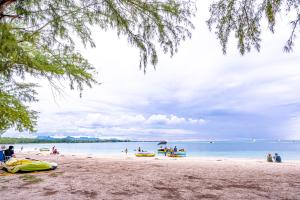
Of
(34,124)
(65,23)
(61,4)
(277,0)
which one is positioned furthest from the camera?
(34,124)

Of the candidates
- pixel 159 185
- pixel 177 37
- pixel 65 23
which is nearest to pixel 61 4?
pixel 65 23

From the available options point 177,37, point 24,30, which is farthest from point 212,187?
point 24,30

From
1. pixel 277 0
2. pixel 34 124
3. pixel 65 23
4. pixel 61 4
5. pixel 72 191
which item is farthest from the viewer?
pixel 34 124

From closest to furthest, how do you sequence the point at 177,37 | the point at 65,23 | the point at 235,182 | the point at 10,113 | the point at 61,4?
the point at 177,37
the point at 61,4
the point at 65,23
the point at 10,113
the point at 235,182

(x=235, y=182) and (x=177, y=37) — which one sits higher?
(x=177, y=37)

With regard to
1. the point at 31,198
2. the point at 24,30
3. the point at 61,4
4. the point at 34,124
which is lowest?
the point at 31,198

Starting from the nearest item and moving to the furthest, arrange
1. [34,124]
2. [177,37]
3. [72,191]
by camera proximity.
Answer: [177,37] < [72,191] < [34,124]

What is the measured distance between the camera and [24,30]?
5875 millimetres

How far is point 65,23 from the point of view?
237 inches

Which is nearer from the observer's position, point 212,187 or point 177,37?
point 177,37

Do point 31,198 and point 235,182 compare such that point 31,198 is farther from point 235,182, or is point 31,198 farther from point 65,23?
point 235,182

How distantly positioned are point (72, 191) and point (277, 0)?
6.38 meters

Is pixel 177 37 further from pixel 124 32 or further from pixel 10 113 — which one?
pixel 10 113

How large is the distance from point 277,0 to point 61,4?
4201 millimetres
